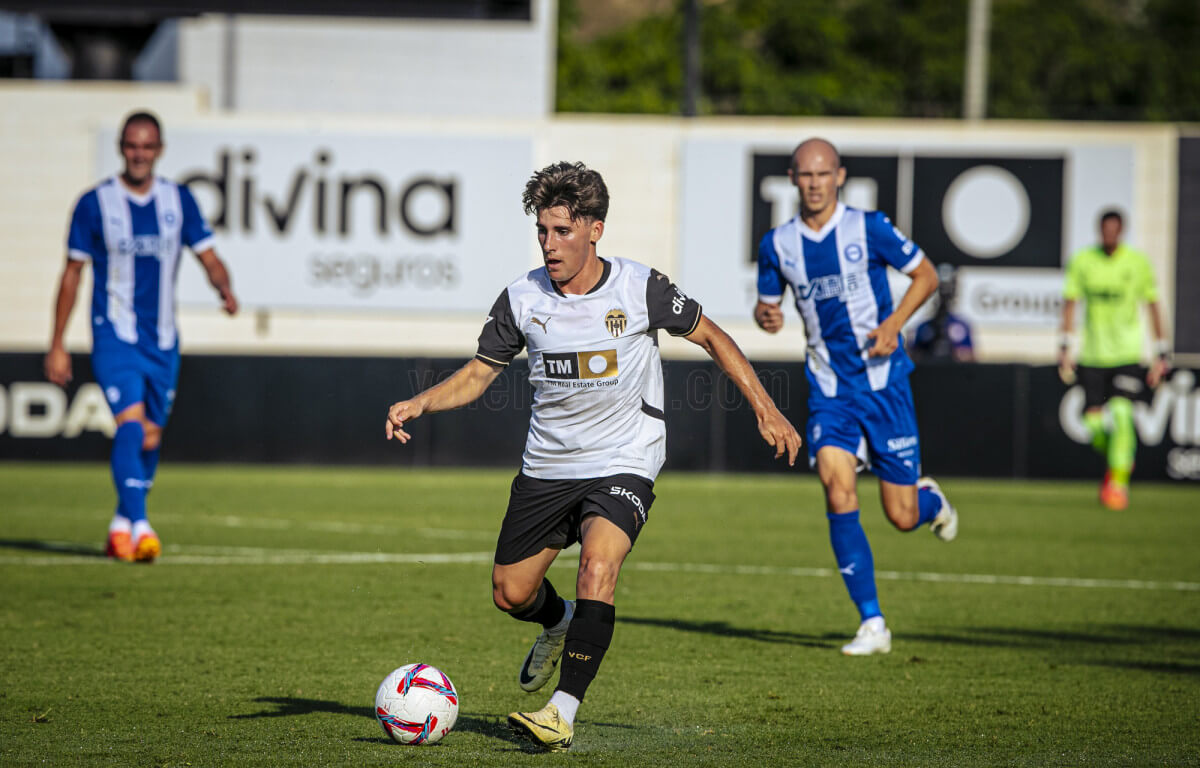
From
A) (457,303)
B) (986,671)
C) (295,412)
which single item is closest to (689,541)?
(986,671)

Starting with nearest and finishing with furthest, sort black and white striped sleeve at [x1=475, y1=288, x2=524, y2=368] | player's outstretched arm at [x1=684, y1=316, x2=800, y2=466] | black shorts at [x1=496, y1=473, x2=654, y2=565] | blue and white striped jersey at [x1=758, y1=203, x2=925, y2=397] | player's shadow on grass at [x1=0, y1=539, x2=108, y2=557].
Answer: player's outstretched arm at [x1=684, y1=316, x2=800, y2=466], black shorts at [x1=496, y1=473, x2=654, y2=565], black and white striped sleeve at [x1=475, y1=288, x2=524, y2=368], blue and white striped jersey at [x1=758, y1=203, x2=925, y2=397], player's shadow on grass at [x1=0, y1=539, x2=108, y2=557]

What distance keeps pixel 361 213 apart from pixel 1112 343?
36.4 ft

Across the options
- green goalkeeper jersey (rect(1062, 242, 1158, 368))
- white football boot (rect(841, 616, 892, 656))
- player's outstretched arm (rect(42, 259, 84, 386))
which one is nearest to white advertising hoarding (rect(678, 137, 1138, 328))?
green goalkeeper jersey (rect(1062, 242, 1158, 368))

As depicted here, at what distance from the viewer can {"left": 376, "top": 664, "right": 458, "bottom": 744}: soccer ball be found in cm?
518

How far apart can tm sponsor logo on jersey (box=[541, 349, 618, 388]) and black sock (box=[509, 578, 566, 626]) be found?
797 millimetres

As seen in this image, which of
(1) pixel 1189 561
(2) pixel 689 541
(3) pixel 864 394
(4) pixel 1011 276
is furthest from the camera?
(4) pixel 1011 276

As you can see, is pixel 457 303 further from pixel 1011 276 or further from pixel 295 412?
pixel 1011 276

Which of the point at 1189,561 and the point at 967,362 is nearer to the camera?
the point at 1189,561

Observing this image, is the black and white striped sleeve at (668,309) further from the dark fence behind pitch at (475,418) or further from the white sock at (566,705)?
the dark fence behind pitch at (475,418)

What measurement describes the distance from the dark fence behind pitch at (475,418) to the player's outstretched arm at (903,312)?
9.38m

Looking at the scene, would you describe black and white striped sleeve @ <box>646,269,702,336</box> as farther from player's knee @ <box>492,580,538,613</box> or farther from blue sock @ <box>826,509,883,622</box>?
blue sock @ <box>826,509,883,622</box>

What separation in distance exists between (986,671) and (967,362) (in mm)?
10620

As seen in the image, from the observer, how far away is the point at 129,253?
9328mm

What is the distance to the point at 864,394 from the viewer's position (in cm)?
752
